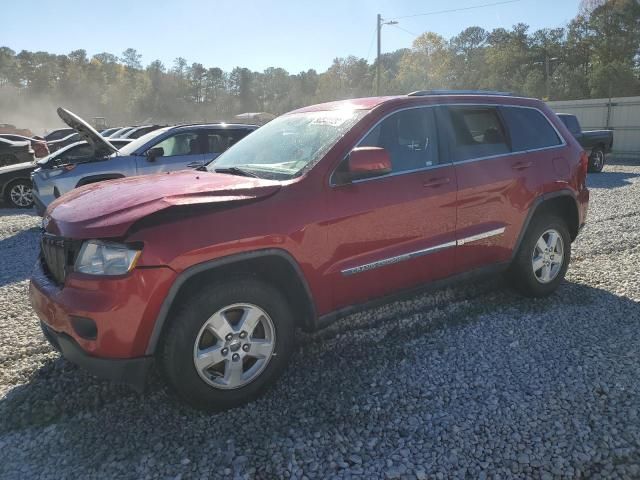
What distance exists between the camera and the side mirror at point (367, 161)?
306 centimetres

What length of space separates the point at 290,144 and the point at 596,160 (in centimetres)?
1434

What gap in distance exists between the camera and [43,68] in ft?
332

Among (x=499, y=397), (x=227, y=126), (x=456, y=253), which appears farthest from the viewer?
(x=227, y=126)

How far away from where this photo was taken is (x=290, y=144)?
3.56 m

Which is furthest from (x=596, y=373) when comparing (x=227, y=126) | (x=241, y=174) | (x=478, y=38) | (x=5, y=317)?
(x=478, y=38)

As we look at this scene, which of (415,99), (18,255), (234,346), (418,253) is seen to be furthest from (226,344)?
(18,255)

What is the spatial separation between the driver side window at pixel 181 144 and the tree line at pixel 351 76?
35.7m

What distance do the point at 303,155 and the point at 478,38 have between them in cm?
8678

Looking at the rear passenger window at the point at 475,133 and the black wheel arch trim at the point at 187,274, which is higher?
the rear passenger window at the point at 475,133

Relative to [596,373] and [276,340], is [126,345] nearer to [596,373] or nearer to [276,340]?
[276,340]

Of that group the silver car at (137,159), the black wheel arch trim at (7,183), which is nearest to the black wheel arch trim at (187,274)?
the silver car at (137,159)

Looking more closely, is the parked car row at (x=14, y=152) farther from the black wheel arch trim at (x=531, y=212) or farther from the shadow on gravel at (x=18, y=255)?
→ the black wheel arch trim at (x=531, y=212)

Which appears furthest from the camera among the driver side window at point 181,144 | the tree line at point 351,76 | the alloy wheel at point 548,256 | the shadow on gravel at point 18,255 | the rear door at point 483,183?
the tree line at point 351,76

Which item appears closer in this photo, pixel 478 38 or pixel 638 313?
pixel 638 313
